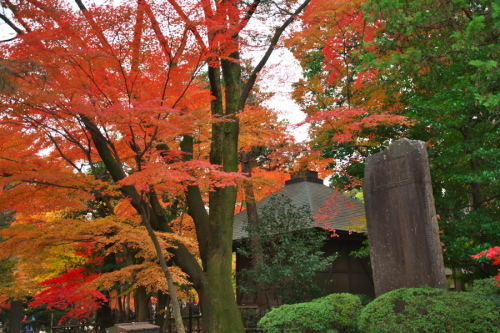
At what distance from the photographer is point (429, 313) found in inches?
248

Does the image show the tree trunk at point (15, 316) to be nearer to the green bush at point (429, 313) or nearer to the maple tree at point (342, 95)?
the maple tree at point (342, 95)

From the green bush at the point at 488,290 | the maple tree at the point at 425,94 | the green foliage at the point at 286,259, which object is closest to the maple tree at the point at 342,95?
the maple tree at the point at 425,94

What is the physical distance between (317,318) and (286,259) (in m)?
3.15

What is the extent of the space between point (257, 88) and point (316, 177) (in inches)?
231

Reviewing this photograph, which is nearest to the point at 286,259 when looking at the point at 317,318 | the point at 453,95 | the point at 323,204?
the point at 317,318

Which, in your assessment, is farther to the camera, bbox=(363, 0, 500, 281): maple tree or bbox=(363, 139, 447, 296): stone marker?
bbox=(363, 0, 500, 281): maple tree

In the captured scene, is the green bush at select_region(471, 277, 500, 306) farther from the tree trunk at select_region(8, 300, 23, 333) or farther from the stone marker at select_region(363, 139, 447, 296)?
the tree trunk at select_region(8, 300, 23, 333)

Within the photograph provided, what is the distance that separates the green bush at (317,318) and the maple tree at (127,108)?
1.66m

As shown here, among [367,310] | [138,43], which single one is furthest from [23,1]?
[367,310]

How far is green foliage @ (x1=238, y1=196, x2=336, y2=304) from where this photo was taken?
10250 millimetres

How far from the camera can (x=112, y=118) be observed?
7.75 meters

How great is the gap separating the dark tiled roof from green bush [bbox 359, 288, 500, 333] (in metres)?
6.00

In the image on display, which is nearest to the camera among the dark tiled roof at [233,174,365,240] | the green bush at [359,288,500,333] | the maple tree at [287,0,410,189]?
the green bush at [359,288,500,333]

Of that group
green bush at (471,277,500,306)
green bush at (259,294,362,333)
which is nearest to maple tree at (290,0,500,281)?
green bush at (471,277,500,306)
